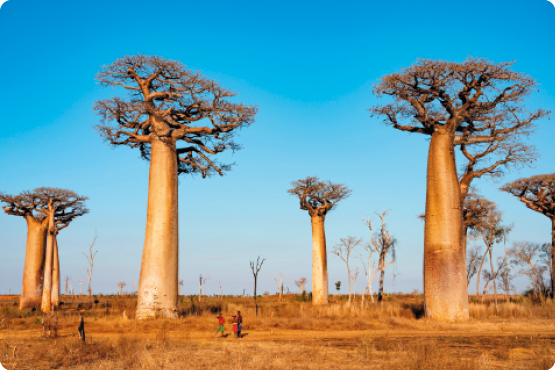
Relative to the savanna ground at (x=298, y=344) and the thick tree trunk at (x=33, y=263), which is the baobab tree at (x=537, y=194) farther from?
the thick tree trunk at (x=33, y=263)

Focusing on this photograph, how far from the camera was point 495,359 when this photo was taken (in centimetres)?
903

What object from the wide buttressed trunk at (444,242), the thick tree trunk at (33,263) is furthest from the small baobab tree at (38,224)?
the wide buttressed trunk at (444,242)

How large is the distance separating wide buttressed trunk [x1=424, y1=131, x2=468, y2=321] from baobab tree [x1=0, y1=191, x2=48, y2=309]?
76.7 ft

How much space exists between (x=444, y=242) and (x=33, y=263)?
25.6m

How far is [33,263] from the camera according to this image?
29.8 meters

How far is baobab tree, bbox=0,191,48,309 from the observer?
2920 cm

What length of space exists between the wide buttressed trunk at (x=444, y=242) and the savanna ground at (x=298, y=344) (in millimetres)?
766

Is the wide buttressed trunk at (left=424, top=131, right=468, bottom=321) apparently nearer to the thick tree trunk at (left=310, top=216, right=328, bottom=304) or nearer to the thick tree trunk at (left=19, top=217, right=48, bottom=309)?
the thick tree trunk at (left=310, top=216, right=328, bottom=304)

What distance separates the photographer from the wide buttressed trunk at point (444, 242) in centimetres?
1584

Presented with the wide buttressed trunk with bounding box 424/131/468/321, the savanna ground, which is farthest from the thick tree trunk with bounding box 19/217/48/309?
the wide buttressed trunk with bounding box 424/131/468/321

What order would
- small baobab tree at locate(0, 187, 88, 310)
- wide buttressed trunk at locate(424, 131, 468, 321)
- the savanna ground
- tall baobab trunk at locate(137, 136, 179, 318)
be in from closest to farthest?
the savanna ground
wide buttressed trunk at locate(424, 131, 468, 321)
tall baobab trunk at locate(137, 136, 179, 318)
small baobab tree at locate(0, 187, 88, 310)

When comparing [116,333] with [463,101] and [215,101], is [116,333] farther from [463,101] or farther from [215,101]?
[463,101]

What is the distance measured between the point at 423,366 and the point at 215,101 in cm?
1255

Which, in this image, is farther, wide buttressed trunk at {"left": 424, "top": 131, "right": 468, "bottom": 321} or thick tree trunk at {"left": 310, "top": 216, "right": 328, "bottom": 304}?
thick tree trunk at {"left": 310, "top": 216, "right": 328, "bottom": 304}
